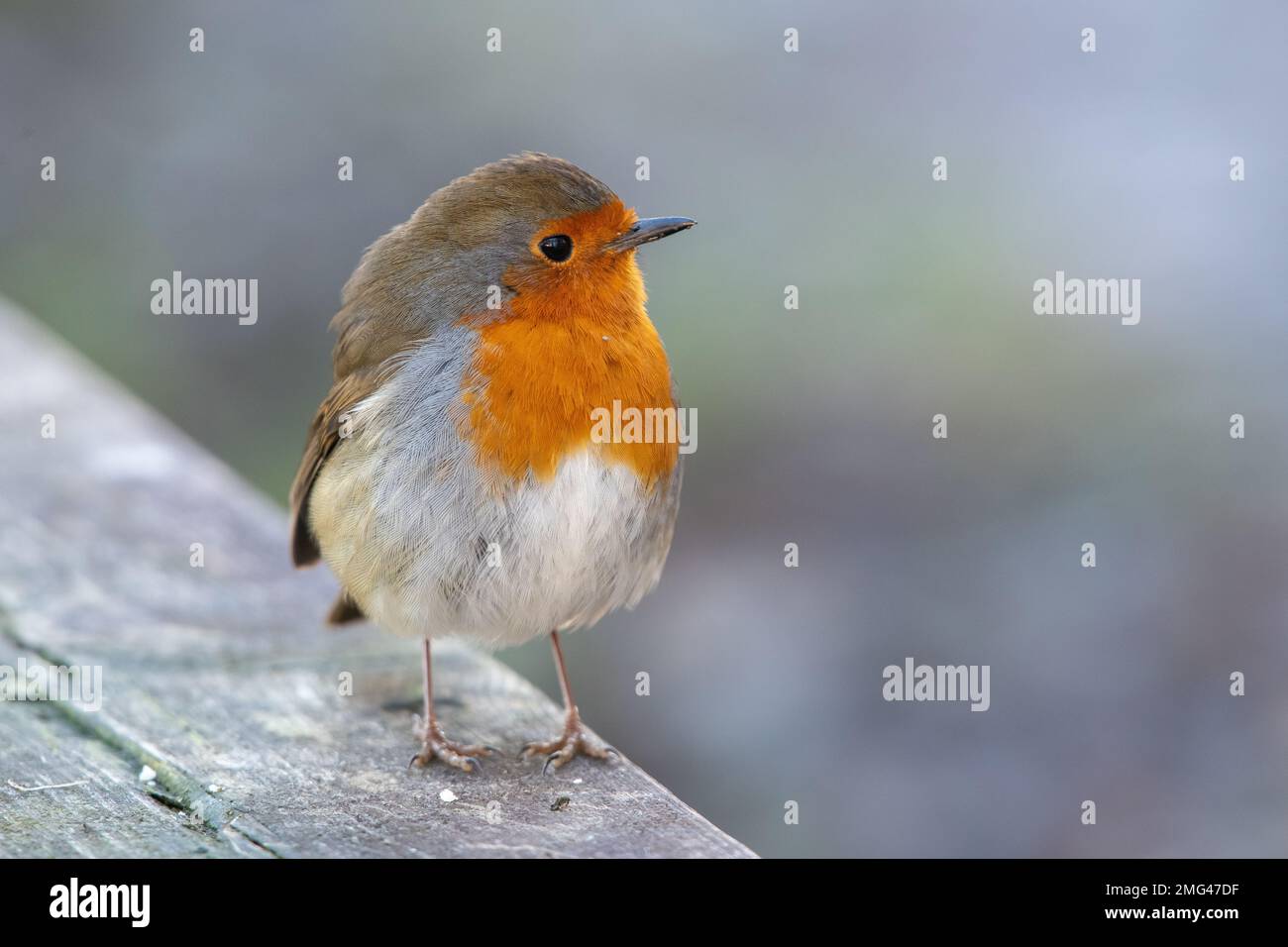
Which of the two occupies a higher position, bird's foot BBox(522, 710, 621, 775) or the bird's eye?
the bird's eye

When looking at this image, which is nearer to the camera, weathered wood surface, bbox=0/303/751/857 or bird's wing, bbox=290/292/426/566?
weathered wood surface, bbox=0/303/751/857

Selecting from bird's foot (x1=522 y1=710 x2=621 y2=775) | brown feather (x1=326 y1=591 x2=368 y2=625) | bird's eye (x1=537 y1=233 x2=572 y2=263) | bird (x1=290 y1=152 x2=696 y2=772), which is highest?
bird's eye (x1=537 y1=233 x2=572 y2=263)

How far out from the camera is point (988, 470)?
6.07 metres

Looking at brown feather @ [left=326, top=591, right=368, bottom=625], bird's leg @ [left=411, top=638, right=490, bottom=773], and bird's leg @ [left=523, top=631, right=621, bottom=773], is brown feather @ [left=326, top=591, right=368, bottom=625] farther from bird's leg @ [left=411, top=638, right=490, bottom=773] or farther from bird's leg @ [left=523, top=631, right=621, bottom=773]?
bird's leg @ [left=523, top=631, right=621, bottom=773]

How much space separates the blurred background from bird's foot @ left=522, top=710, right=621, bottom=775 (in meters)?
2.04

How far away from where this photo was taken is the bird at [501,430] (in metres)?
3.06

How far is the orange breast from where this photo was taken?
3061 mm

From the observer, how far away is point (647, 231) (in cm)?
338

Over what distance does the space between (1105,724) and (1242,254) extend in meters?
2.73

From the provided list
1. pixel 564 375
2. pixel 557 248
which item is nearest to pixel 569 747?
pixel 564 375

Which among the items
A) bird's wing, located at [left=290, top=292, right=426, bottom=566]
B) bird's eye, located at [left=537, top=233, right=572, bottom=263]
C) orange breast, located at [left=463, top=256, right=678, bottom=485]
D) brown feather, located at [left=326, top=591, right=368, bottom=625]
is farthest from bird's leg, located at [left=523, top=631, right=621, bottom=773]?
bird's eye, located at [left=537, top=233, right=572, bottom=263]

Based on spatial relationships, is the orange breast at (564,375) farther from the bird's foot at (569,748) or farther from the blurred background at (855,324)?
the blurred background at (855,324)

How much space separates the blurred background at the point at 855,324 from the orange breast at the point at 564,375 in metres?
2.16

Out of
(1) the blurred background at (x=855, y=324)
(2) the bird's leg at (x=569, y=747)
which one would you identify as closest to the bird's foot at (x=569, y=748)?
(2) the bird's leg at (x=569, y=747)
